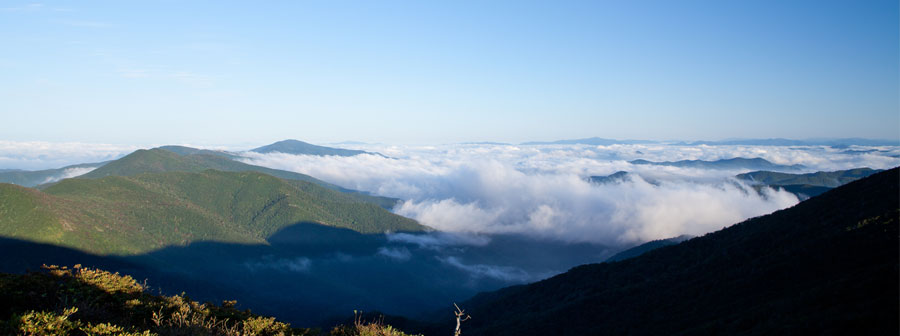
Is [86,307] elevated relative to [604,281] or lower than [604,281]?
elevated

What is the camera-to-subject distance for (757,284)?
53.6m

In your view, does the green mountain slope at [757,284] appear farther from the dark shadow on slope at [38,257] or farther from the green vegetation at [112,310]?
the dark shadow on slope at [38,257]

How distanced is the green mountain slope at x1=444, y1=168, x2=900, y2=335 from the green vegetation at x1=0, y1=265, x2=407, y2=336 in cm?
3450

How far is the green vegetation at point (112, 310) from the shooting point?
1825cm

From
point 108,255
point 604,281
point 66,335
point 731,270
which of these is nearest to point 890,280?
point 731,270

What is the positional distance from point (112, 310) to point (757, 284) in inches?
2490

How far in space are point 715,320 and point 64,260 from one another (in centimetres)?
20398

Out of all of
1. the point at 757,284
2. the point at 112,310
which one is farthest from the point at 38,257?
the point at 757,284

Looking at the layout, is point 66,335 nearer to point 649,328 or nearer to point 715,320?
point 715,320

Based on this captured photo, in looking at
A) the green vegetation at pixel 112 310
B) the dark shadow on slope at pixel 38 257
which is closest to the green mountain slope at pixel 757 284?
Answer: the green vegetation at pixel 112 310

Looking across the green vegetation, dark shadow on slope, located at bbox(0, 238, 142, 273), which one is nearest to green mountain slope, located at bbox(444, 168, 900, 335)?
the green vegetation

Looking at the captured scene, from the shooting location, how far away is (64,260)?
526ft

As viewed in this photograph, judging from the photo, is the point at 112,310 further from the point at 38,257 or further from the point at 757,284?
the point at 38,257

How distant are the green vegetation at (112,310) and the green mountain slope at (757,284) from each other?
34502 millimetres
